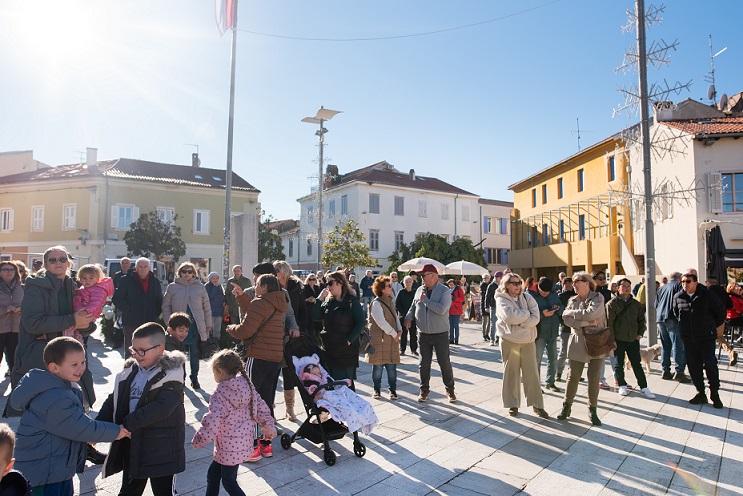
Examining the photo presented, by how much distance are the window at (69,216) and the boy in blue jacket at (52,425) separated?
3546 centimetres

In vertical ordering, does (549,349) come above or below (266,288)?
below

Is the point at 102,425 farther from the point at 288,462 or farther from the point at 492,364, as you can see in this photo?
the point at 492,364

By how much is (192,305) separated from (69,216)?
31.1 meters

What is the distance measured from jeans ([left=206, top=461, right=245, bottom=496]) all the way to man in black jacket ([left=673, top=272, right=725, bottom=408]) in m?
6.60

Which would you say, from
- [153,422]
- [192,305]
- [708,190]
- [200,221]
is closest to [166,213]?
[200,221]

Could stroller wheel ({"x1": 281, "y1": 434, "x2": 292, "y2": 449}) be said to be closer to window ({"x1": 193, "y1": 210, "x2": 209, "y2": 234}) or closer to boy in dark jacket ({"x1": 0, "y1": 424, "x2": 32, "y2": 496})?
boy in dark jacket ({"x1": 0, "y1": 424, "x2": 32, "y2": 496})

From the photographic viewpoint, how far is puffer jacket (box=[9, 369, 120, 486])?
2.94 metres

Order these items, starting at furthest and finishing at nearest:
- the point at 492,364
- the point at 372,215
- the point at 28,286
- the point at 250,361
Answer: the point at 372,215 → the point at 492,364 → the point at 250,361 → the point at 28,286

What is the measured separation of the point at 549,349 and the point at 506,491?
4461 mm

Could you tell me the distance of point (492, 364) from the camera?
35.8 feet

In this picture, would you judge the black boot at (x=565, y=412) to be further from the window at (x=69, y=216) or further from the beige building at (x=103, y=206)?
the window at (x=69, y=216)

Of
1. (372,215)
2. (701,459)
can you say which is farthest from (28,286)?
(372,215)

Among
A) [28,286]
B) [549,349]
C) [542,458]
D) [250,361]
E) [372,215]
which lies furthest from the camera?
[372,215]

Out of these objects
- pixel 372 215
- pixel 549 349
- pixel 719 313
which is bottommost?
pixel 549 349
